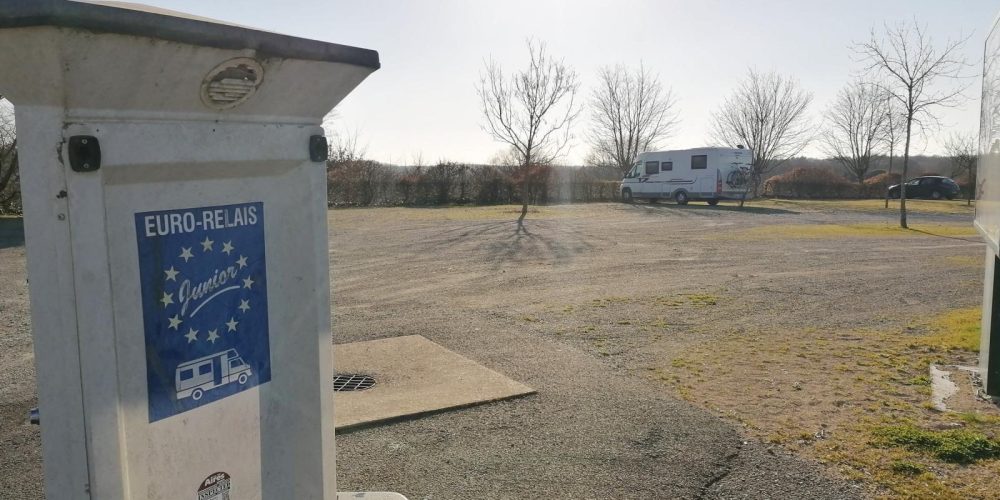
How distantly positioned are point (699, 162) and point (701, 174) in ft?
1.79

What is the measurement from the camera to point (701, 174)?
103ft

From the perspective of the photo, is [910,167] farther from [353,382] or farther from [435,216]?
[353,382]

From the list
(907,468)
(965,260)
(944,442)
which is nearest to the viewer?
(907,468)

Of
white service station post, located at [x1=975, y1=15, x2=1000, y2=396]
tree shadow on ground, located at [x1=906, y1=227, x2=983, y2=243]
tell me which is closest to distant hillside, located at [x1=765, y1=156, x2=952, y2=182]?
tree shadow on ground, located at [x1=906, y1=227, x2=983, y2=243]

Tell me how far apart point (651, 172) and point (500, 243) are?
1918 cm

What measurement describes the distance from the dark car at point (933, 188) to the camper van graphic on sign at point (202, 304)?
136 feet

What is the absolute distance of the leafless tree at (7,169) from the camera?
71.6ft

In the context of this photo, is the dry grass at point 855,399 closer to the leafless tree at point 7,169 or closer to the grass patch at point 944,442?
the grass patch at point 944,442

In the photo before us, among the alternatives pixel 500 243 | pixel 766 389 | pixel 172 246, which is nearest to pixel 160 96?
pixel 172 246

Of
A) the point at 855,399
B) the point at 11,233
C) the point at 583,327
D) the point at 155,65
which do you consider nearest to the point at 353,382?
the point at 583,327

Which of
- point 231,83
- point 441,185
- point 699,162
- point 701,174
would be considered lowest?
point 441,185

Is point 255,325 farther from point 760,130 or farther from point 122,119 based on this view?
point 760,130

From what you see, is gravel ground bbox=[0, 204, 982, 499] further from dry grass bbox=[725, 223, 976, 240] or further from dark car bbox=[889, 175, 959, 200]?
dark car bbox=[889, 175, 959, 200]

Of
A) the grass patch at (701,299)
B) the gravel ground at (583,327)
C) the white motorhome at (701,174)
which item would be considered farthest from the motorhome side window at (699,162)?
the grass patch at (701,299)
